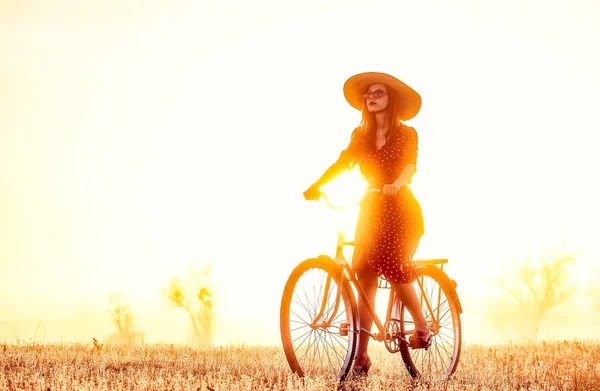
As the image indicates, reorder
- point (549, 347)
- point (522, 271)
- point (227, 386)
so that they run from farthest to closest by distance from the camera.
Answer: point (522, 271) → point (549, 347) → point (227, 386)

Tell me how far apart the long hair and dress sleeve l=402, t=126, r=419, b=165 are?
128 mm

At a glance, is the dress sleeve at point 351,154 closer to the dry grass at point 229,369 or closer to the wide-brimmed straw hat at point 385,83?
the wide-brimmed straw hat at point 385,83

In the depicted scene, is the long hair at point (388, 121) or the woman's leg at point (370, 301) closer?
the woman's leg at point (370, 301)

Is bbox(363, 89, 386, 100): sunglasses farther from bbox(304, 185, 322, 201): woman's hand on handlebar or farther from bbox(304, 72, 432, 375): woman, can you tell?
bbox(304, 185, 322, 201): woman's hand on handlebar

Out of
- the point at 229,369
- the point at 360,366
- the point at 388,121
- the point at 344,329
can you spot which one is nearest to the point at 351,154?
the point at 388,121

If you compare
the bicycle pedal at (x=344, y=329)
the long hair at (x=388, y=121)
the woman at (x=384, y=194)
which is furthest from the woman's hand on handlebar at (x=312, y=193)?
the bicycle pedal at (x=344, y=329)

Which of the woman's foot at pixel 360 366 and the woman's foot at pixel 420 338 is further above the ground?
the woman's foot at pixel 420 338

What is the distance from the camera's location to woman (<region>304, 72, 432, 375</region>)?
6.29m

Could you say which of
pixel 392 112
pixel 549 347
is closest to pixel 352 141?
pixel 392 112

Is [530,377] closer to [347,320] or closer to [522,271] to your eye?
[347,320]

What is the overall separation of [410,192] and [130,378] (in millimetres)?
3125

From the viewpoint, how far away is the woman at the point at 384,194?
6289mm

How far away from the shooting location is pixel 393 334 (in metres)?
6.68

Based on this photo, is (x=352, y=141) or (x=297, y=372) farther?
(x=352, y=141)
